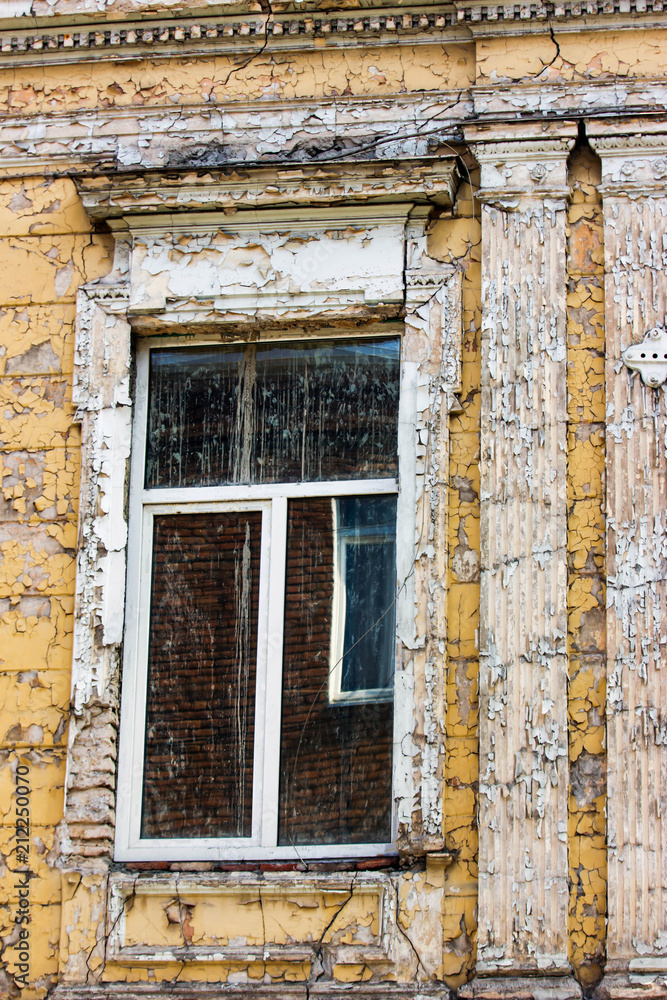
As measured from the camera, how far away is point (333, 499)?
5441 mm

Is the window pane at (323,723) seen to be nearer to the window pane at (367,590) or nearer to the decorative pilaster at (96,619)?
the window pane at (367,590)

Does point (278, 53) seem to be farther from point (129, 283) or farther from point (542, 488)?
point (542, 488)

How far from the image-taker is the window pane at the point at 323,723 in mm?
5141

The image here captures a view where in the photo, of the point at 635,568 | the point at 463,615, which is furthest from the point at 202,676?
the point at 635,568

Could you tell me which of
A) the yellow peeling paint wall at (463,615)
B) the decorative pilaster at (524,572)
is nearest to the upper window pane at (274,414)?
the yellow peeling paint wall at (463,615)

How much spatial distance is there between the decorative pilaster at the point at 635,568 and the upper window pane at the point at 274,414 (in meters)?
0.88

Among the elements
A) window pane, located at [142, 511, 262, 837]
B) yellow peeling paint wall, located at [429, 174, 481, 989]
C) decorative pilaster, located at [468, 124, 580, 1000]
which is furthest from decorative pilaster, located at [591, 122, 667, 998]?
window pane, located at [142, 511, 262, 837]

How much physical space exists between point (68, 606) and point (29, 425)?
29.5 inches

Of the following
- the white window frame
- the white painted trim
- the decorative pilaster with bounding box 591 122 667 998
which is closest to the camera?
the decorative pilaster with bounding box 591 122 667 998

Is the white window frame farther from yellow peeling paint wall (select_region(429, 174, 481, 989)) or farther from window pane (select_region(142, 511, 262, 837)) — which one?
yellow peeling paint wall (select_region(429, 174, 481, 989))

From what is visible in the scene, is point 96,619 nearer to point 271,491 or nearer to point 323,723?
point 271,491

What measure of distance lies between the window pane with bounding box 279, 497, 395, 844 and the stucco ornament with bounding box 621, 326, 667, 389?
3.40 feet

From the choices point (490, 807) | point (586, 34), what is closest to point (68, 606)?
point (490, 807)

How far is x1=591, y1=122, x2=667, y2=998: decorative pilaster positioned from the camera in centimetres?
477
